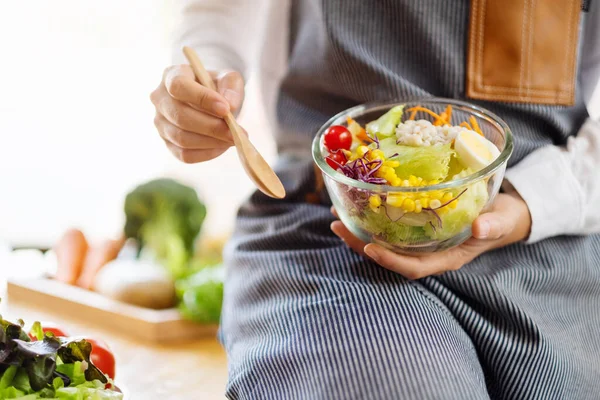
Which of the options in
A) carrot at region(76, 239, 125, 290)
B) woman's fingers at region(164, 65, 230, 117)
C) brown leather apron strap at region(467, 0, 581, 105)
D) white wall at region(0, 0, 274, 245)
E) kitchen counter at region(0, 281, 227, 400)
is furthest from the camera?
white wall at region(0, 0, 274, 245)

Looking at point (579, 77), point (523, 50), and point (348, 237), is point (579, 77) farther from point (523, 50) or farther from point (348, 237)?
point (348, 237)

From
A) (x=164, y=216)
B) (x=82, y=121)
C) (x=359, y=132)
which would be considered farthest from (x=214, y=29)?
(x=82, y=121)

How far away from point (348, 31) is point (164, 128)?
31 centimetres

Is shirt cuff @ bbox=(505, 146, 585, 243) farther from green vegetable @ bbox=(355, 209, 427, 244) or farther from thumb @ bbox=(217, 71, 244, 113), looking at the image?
thumb @ bbox=(217, 71, 244, 113)

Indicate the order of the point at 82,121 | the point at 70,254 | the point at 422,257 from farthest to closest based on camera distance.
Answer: the point at 82,121, the point at 70,254, the point at 422,257

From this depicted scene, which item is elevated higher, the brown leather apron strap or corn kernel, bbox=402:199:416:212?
the brown leather apron strap

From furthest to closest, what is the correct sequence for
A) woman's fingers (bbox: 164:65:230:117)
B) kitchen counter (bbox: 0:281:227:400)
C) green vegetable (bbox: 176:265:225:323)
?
green vegetable (bbox: 176:265:225:323), kitchen counter (bbox: 0:281:227:400), woman's fingers (bbox: 164:65:230:117)

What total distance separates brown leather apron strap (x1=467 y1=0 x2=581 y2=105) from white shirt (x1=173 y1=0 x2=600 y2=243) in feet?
0.24

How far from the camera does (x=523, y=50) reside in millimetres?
1021

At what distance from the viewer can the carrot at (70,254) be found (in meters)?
1.71

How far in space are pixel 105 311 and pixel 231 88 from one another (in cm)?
73

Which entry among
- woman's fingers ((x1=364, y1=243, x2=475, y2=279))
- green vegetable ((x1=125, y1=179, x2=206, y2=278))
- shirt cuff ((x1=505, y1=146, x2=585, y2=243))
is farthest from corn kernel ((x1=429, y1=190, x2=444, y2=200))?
green vegetable ((x1=125, y1=179, x2=206, y2=278))

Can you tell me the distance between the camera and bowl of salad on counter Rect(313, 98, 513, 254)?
0.81m

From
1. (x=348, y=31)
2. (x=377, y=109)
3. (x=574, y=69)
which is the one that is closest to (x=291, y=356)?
(x=377, y=109)
